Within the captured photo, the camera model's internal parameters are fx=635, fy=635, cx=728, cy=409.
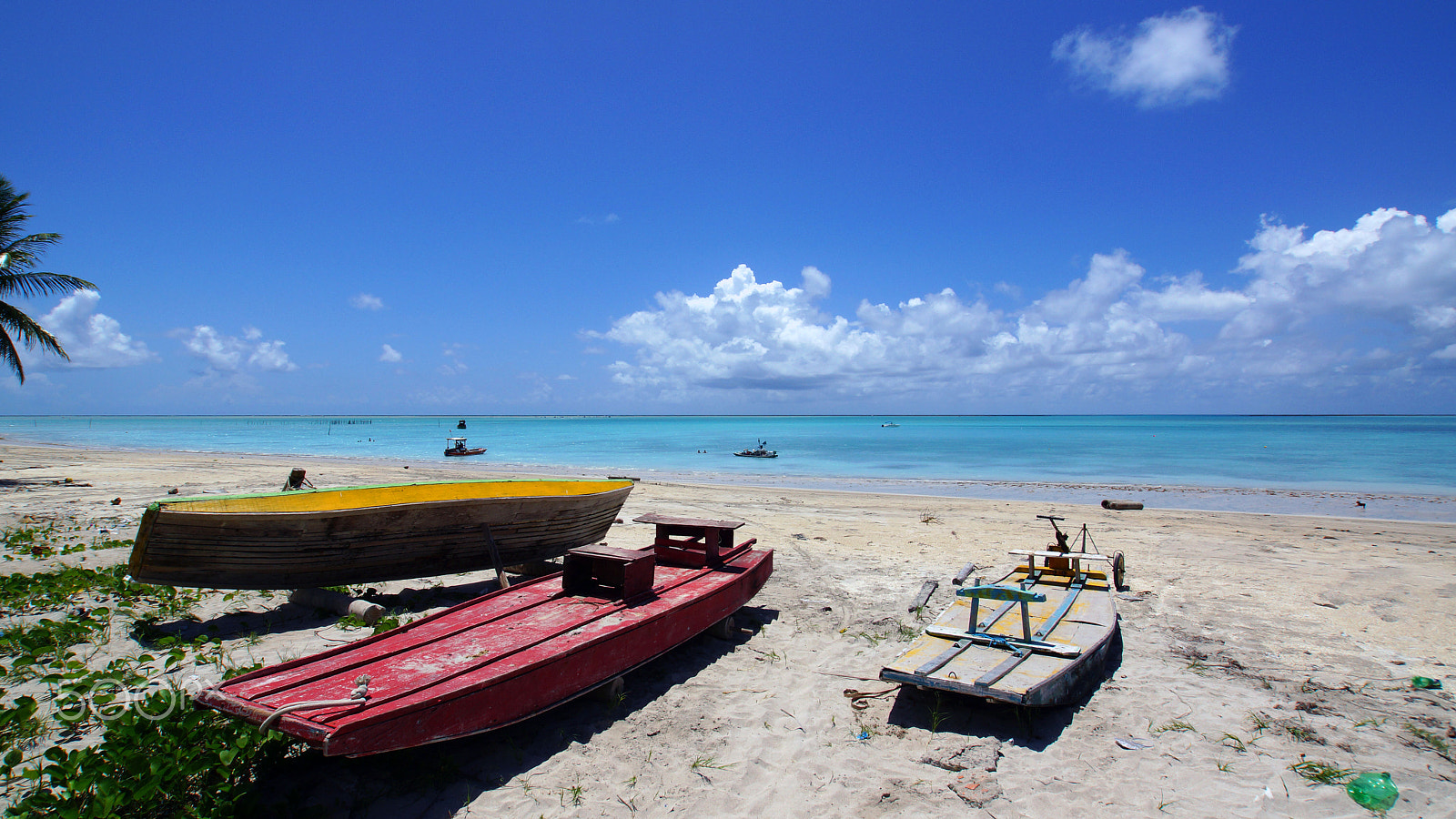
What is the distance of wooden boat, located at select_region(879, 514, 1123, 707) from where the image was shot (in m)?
4.77

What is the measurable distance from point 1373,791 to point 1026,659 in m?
2.09

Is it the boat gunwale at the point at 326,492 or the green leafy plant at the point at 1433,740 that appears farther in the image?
the boat gunwale at the point at 326,492

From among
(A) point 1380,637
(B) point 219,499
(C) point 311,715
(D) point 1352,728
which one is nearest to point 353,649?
(C) point 311,715

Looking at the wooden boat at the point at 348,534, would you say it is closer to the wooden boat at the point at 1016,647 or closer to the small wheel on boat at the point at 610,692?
the small wheel on boat at the point at 610,692

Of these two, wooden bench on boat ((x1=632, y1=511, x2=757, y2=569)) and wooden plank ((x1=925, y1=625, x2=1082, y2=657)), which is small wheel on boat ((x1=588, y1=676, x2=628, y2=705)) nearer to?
wooden bench on boat ((x1=632, y1=511, x2=757, y2=569))

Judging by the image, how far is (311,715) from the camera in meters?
3.49

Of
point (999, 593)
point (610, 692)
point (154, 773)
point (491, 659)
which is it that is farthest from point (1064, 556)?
point (154, 773)

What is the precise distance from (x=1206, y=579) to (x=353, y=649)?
36.6ft

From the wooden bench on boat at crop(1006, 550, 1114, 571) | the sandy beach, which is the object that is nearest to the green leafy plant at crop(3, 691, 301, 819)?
the sandy beach

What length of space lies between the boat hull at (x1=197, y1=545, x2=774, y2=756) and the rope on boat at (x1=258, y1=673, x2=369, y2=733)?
40mm

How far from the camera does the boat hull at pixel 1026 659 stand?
4707 mm

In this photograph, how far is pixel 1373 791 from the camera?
407 cm

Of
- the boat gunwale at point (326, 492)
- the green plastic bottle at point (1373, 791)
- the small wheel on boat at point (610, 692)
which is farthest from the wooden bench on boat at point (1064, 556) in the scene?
the boat gunwale at point (326, 492)

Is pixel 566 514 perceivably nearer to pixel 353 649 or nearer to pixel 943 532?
pixel 353 649
